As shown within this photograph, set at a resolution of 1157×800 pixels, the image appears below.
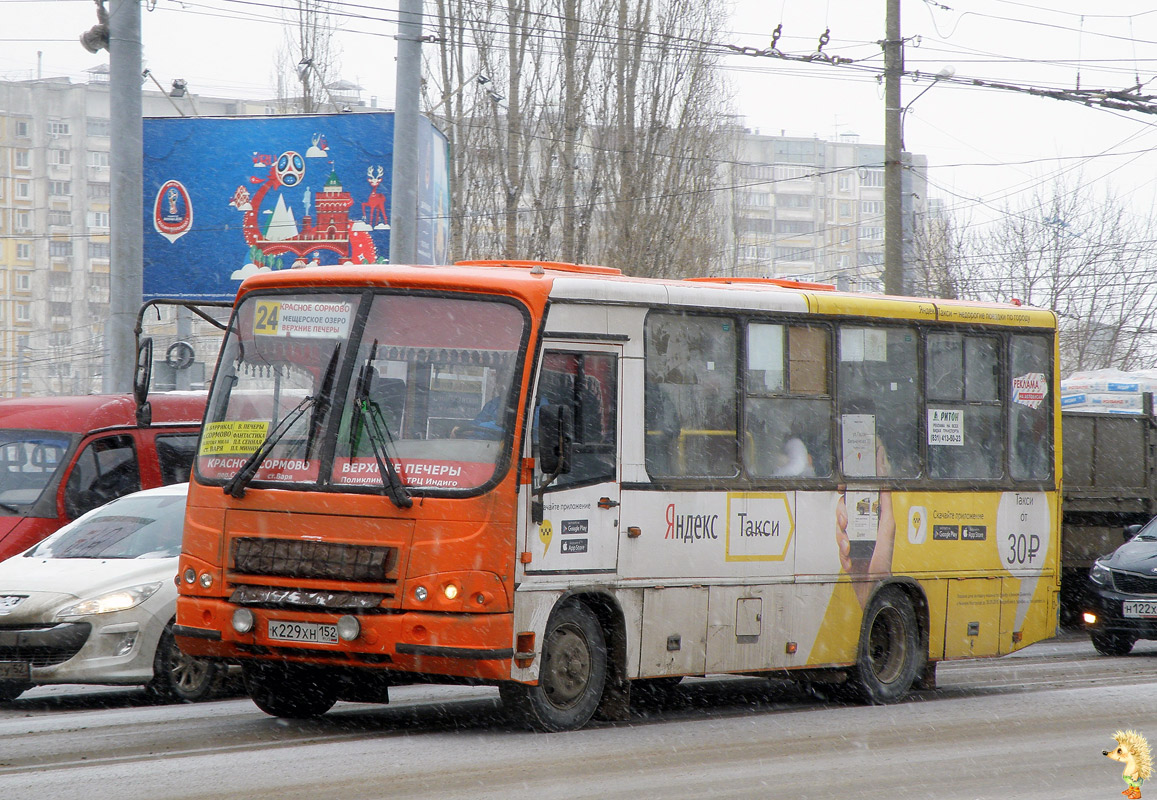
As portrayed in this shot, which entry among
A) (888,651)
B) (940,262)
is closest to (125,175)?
(888,651)

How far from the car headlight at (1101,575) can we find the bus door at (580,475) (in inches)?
337

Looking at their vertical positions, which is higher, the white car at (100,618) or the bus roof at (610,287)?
the bus roof at (610,287)

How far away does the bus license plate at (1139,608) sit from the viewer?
15.2m

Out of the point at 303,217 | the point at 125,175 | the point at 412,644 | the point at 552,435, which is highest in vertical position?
the point at 303,217

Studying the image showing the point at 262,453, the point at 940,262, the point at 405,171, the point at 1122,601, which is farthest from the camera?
the point at 940,262

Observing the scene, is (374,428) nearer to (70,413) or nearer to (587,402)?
(587,402)

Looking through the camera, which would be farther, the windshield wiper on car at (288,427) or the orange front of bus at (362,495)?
the windshield wiper on car at (288,427)

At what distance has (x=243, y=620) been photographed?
27.7 ft

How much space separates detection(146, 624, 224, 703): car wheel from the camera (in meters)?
10.2

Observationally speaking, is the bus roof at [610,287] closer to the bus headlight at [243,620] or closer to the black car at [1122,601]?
the bus headlight at [243,620]

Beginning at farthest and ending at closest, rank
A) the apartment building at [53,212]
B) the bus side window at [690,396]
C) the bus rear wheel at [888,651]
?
the apartment building at [53,212] < the bus rear wheel at [888,651] < the bus side window at [690,396]

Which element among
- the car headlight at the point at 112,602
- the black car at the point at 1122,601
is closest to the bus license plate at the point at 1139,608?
the black car at the point at 1122,601

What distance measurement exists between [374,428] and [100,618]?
2.81m

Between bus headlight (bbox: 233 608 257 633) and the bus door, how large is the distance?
157 centimetres
